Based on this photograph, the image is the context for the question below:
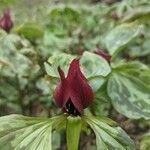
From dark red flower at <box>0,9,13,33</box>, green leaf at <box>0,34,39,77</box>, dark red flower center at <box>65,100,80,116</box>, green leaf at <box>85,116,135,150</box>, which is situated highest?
dark red flower at <box>0,9,13,33</box>

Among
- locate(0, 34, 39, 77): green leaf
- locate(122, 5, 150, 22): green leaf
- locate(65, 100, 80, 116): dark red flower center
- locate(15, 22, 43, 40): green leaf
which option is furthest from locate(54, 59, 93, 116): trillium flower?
locate(122, 5, 150, 22): green leaf

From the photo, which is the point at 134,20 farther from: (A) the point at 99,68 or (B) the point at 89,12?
(B) the point at 89,12

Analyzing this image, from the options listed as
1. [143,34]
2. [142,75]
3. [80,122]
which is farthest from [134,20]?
[80,122]

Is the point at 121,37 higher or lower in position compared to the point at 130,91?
higher

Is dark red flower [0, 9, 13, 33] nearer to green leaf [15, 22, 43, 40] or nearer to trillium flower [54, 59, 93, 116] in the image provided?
green leaf [15, 22, 43, 40]

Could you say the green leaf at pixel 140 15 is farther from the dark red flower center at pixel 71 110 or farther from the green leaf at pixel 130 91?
the dark red flower center at pixel 71 110

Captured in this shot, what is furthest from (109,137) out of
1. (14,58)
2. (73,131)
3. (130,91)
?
(14,58)

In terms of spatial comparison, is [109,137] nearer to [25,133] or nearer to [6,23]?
[25,133]
